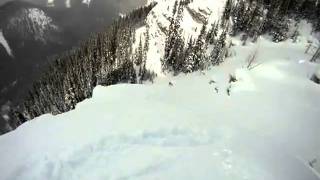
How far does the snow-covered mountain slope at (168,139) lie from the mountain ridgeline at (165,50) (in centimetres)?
2170

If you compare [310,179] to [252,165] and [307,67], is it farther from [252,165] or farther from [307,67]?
[307,67]

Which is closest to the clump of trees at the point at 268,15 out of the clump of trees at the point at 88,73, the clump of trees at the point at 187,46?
the clump of trees at the point at 187,46

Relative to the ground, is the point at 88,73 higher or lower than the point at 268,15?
lower

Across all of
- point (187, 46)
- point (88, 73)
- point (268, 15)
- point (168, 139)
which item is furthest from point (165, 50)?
point (168, 139)

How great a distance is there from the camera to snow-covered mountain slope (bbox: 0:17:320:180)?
44.7 feet

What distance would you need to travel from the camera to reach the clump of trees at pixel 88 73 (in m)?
68.1

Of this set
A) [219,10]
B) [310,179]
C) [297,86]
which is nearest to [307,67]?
[297,86]

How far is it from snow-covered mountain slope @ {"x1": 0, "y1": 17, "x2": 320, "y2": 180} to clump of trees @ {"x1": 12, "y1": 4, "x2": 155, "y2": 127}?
41053mm

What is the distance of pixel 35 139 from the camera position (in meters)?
15.7

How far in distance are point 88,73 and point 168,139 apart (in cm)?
6291

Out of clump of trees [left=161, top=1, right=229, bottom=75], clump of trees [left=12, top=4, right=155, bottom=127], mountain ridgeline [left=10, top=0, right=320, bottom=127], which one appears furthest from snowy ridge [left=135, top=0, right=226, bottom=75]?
clump of trees [left=12, top=4, right=155, bottom=127]

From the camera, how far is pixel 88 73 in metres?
75.5

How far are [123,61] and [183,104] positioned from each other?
50006mm

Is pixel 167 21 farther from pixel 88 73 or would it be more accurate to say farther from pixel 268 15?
pixel 88 73
